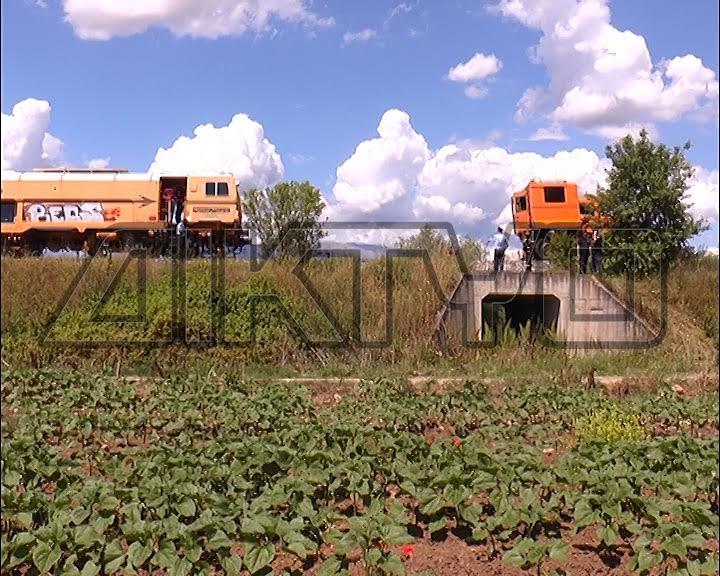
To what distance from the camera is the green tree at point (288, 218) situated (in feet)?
39.8

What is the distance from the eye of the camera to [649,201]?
5316 millimetres

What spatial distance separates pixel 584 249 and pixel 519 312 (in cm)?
177

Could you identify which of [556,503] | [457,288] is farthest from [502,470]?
[457,288]

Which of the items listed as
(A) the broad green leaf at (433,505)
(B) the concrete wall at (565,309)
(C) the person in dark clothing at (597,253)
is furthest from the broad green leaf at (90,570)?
(C) the person in dark clothing at (597,253)

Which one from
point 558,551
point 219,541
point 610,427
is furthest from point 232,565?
point 610,427

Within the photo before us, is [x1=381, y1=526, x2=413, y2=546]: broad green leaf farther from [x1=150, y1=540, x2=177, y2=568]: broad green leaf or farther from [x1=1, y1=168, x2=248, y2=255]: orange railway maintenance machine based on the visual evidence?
[x1=1, y1=168, x2=248, y2=255]: orange railway maintenance machine

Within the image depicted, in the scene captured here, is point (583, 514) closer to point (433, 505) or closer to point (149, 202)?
point (433, 505)

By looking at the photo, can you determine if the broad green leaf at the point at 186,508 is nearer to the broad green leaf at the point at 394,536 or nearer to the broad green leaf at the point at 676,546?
the broad green leaf at the point at 394,536

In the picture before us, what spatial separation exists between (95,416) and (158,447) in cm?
188

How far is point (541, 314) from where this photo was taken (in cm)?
1375

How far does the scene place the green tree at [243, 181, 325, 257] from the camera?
1214cm

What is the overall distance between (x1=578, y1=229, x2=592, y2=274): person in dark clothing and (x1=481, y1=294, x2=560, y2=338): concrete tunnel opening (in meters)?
0.78

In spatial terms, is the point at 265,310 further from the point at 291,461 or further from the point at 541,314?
the point at 291,461

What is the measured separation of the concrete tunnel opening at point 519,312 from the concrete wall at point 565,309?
0.34ft
